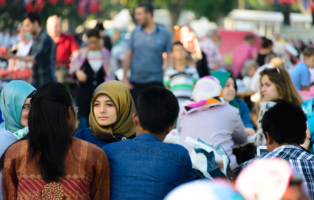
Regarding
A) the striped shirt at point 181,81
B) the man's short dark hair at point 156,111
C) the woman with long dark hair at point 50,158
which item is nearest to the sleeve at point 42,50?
the striped shirt at point 181,81

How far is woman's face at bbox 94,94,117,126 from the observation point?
3.02 m

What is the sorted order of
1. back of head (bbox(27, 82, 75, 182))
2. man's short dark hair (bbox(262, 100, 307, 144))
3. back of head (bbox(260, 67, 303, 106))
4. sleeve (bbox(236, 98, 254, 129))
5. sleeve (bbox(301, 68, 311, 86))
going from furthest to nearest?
sleeve (bbox(301, 68, 311, 86)) < sleeve (bbox(236, 98, 254, 129)) < back of head (bbox(260, 67, 303, 106)) < man's short dark hair (bbox(262, 100, 307, 144)) < back of head (bbox(27, 82, 75, 182))

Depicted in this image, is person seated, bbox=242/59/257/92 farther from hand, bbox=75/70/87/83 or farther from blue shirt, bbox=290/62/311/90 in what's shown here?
hand, bbox=75/70/87/83

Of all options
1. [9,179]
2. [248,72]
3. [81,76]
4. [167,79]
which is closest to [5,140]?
[9,179]

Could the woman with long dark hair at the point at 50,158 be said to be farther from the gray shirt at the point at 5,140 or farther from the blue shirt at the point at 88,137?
the blue shirt at the point at 88,137

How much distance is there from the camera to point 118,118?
3.08 metres

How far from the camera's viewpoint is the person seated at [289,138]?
215 cm

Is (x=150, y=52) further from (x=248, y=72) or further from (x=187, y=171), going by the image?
(x=187, y=171)

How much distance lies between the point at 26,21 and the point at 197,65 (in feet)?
10.1

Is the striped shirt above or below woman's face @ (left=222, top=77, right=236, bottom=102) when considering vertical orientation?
below

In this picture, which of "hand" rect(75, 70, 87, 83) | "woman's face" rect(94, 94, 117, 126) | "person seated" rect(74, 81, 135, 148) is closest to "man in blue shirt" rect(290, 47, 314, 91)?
"hand" rect(75, 70, 87, 83)

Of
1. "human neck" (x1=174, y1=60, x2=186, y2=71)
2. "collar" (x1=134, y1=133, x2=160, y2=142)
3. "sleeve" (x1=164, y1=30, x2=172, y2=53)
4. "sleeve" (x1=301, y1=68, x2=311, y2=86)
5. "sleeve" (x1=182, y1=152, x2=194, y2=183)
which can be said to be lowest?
"sleeve" (x1=301, y1=68, x2=311, y2=86)

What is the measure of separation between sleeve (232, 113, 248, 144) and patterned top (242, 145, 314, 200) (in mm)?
1289

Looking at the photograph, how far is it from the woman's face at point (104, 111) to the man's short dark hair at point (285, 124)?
1166mm
